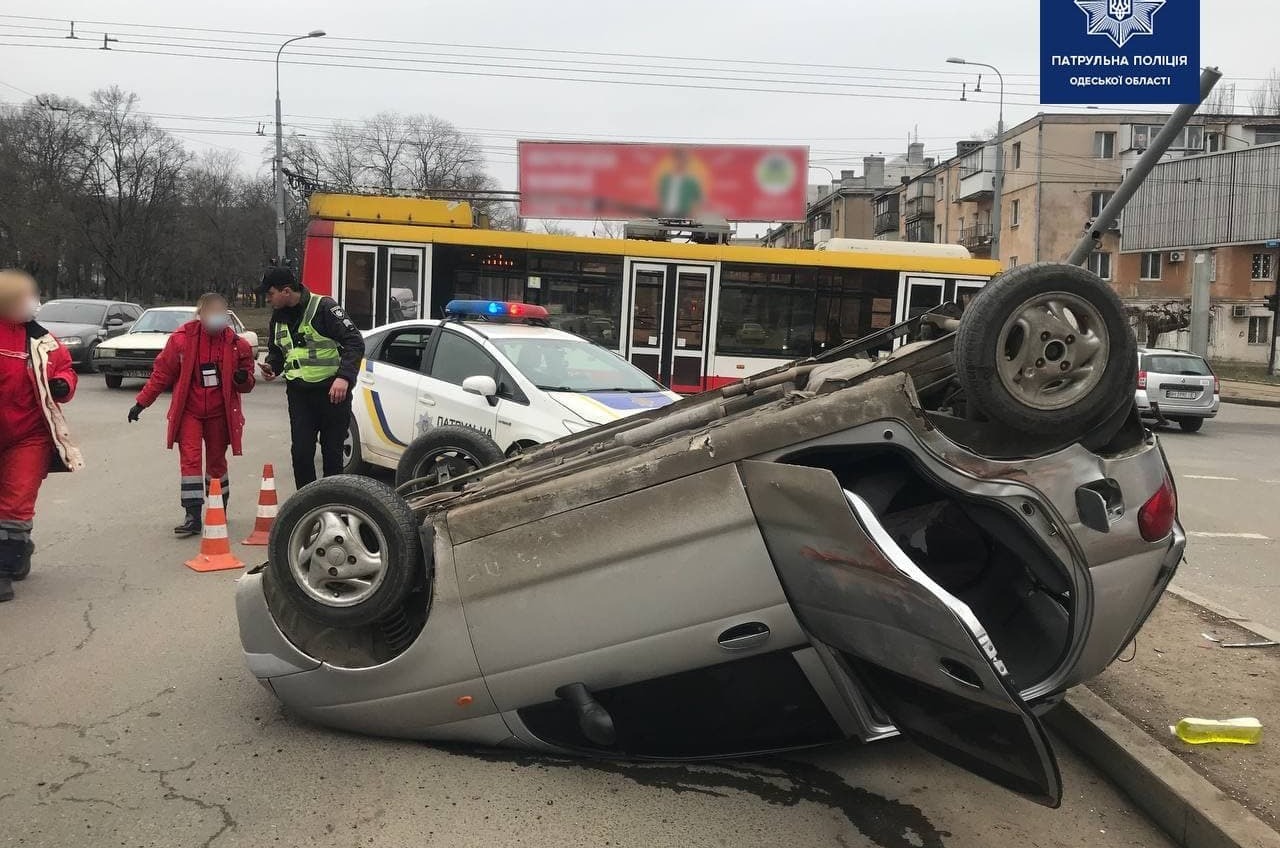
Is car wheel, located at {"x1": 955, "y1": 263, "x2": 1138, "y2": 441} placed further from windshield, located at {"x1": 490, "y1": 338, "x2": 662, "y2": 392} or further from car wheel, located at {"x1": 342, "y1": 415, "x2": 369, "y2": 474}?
car wheel, located at {"x1": 342, "y1": 415, "x2": 369, "y2": 474}

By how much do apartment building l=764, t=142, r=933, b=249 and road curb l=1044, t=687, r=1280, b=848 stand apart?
79699 millimetres

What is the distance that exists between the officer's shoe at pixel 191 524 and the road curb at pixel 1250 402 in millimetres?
26108

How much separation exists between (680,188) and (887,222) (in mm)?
64592

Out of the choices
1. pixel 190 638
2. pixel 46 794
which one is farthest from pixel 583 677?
pixel 190 638

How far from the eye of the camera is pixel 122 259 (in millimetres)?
61344

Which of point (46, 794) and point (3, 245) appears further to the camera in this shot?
point (3, 245)

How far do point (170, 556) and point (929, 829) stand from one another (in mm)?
5490

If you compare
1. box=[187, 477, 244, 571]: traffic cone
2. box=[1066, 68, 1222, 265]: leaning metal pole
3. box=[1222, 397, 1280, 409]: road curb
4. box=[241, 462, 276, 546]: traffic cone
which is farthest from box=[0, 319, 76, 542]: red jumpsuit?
box=[1222, 397, 1280, 409]: road curb

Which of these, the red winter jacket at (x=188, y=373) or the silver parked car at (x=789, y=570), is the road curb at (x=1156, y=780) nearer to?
the silver parked car at (x=789, y=570)

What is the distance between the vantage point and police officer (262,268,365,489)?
7.01 meters

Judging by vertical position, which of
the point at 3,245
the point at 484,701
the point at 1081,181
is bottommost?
the point at 484,701

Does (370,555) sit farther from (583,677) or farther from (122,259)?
(122,259)

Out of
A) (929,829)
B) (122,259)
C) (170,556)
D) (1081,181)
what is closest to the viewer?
(929,829)

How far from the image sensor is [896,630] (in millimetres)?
2834
